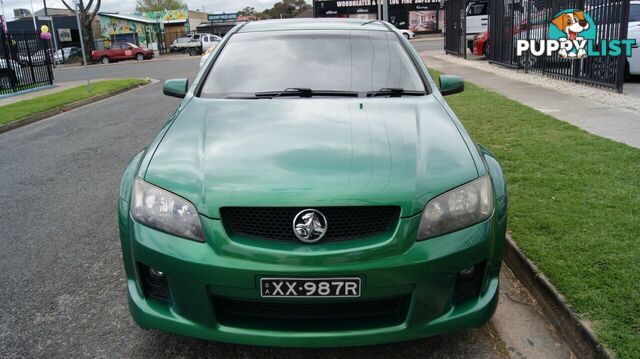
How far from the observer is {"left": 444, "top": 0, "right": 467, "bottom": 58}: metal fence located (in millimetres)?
21312

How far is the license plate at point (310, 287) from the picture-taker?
2.18m

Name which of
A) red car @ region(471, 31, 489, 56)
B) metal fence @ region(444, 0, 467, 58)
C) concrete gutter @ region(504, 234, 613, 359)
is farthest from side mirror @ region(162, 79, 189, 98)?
metal fence @ region(444, 0, 467, 58)

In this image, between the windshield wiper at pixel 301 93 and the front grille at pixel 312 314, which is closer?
the front grille at pixel 312 314

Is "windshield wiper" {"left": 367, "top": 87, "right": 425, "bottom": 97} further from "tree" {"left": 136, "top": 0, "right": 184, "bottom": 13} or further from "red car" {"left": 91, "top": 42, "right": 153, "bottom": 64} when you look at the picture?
"tree" {"left": 136, "top": 0, "right": 184, "bottom": 13}

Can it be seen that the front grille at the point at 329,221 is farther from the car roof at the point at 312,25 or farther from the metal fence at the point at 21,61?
the metal fence at the point at 21,61

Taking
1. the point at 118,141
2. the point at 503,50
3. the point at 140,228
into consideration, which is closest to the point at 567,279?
the point at 140,228

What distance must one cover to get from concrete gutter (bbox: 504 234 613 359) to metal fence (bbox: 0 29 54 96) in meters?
18.1

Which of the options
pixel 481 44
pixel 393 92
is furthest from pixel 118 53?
pixel 393 92

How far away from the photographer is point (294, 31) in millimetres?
4062

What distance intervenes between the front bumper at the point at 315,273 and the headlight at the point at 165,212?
0.04 meters

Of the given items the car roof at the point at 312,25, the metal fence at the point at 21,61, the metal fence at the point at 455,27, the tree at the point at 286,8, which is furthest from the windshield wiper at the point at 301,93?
the tree at the point at 286,8

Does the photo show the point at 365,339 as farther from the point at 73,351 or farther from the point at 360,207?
the point at 73,351

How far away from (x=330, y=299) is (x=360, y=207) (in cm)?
39

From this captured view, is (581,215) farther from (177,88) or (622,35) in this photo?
(622,35)
